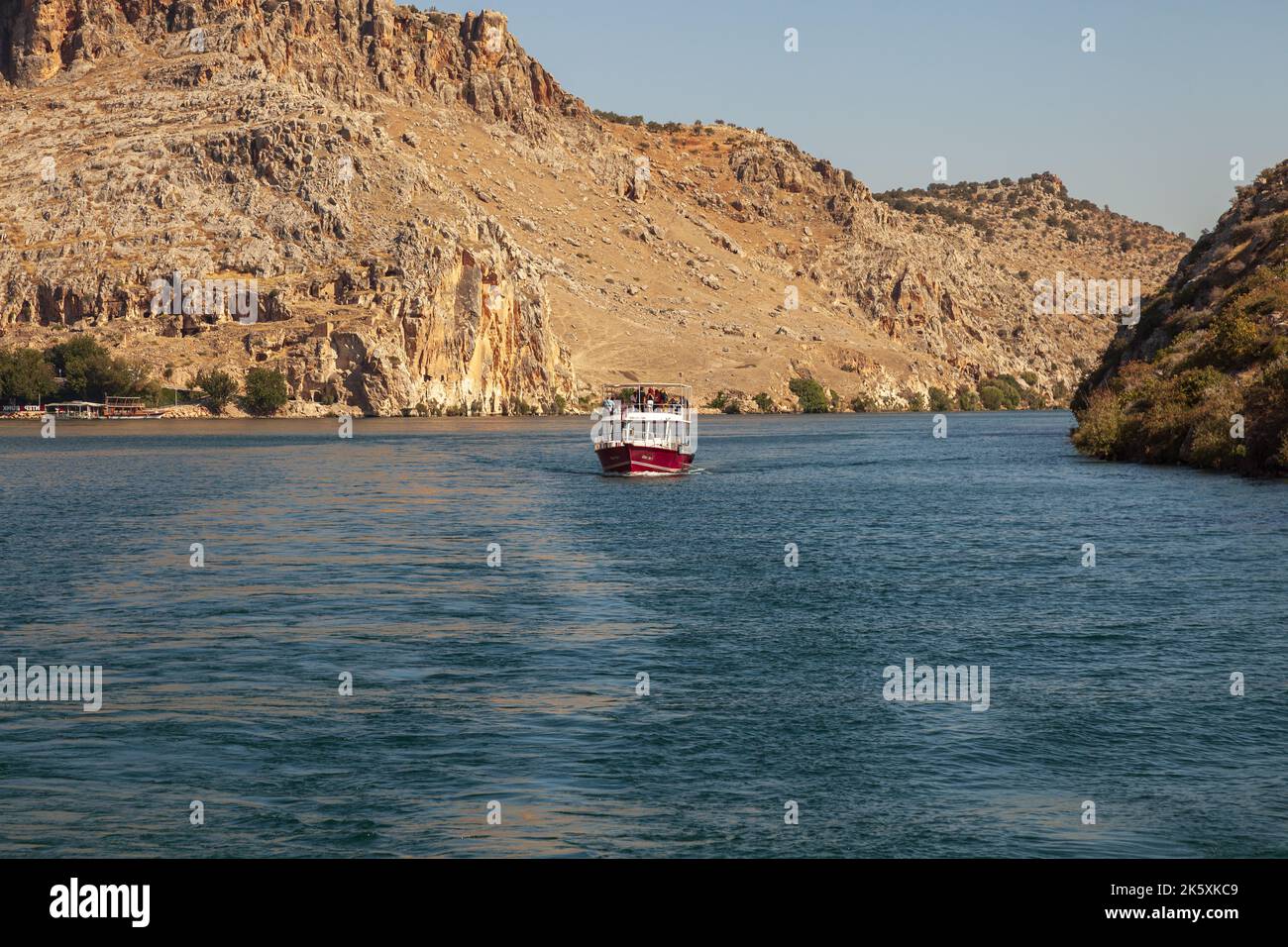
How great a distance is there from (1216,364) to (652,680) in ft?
185

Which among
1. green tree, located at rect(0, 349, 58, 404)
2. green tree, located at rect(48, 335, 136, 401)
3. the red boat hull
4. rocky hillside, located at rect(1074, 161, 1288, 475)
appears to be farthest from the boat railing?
green tree, located at rect(0, 349, 58, 404)

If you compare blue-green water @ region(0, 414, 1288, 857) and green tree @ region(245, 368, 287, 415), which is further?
green tree @ region(245, 368, 287, 415)

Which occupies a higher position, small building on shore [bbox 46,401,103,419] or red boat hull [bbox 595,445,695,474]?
small building on shore [bbox 46,401,103,419]

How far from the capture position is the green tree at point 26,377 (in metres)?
165

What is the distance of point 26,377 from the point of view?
542 ft

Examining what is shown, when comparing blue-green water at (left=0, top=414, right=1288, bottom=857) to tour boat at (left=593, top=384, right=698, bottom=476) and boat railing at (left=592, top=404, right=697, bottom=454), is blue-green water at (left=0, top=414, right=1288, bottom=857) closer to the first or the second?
tour boat at (left=593, top=384, right=698, bottom=476)

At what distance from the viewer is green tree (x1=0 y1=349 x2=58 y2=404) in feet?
543

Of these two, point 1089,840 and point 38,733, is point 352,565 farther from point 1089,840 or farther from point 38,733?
point 1089,840

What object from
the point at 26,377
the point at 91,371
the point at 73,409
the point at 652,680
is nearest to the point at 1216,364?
the point at 652,680

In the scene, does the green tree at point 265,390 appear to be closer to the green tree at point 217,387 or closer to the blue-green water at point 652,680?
the green tree at point 217,387

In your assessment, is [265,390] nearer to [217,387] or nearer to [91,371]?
[217,387]

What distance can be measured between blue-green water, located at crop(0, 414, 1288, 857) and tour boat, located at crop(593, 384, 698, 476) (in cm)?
1922

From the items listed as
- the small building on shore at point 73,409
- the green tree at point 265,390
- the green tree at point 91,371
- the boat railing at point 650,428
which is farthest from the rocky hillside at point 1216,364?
the small building on shore at point 73,409
